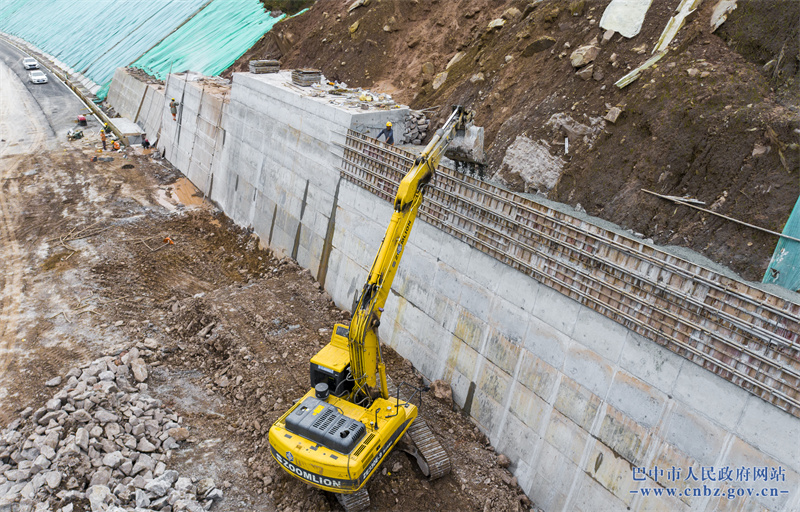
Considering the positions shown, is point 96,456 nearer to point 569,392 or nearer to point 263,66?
point 569,392

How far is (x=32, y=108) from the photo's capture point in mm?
38562

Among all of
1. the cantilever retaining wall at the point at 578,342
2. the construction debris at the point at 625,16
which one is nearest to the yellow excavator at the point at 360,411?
the cantilever retaining wall at the point at 578,342

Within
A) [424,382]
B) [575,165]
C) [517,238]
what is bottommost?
[424,382]

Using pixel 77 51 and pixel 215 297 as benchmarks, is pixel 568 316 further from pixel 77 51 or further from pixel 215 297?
pixel 77 51

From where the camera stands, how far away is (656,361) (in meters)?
10.5

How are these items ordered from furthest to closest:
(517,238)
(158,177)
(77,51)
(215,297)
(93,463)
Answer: (77,51)
(158,177)
(215,297)
(517,238)
(93,463)

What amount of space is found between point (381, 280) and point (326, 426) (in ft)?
10.0

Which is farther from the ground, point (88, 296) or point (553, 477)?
point (553, 477)

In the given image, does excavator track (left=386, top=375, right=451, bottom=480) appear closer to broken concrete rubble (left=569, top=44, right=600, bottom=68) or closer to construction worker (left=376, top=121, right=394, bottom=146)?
construction worker (left=376, top=121, right=394, bottom=146)

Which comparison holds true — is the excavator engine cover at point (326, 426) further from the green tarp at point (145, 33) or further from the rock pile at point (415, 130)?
the green tarp at point (145, 33)

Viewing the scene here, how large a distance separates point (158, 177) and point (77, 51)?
29.7 meters

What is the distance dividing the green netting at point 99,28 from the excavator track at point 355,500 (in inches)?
1634

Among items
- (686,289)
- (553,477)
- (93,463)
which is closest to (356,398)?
(553,477)

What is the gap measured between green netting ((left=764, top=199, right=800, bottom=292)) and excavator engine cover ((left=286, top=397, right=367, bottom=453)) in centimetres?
838
